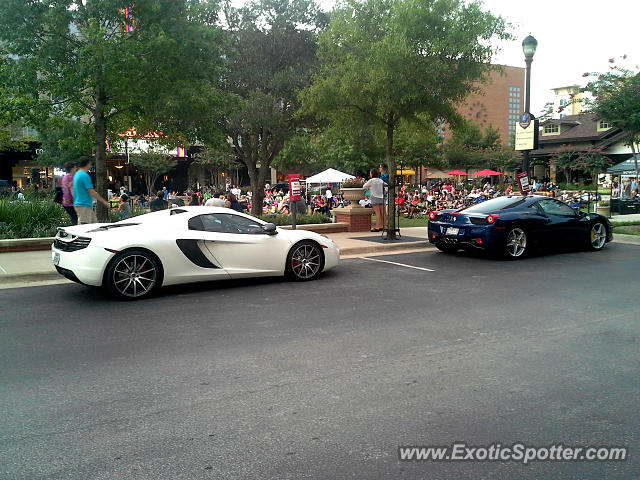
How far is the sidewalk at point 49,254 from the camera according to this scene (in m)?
9.03

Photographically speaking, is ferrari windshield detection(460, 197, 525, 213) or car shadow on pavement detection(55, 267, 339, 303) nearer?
car shadow on pavement detection(55, 267, 339, 303)

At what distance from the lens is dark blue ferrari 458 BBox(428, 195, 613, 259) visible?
440 inches

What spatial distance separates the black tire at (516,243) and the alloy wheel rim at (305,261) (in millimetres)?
4294

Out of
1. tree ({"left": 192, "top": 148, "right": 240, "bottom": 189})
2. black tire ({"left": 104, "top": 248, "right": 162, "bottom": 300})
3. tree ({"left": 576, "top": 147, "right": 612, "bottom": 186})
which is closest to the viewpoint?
black tire ({"left": 104, "top": 248, "right": 162, "bottom": 300})

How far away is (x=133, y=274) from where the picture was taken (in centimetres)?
761

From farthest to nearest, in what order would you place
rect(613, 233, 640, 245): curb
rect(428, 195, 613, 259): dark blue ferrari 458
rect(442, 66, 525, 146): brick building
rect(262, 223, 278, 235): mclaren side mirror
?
rect(442, 66, 525, 146): brick building < rect(613, 233, 640, 245): curb < rect(428, 195, 613, 259): dark blue ferrari 458 < rect(262, 223, 278, 235): mclaren side mirror

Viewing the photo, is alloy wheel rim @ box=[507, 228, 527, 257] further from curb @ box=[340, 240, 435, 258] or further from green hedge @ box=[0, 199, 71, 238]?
green hedge @ box=[0, 199, 71, 238]

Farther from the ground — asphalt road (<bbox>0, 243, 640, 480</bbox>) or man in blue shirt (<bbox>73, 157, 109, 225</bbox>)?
man in blue shirt (<bbox>73, 157, 109, 225</bbox>)

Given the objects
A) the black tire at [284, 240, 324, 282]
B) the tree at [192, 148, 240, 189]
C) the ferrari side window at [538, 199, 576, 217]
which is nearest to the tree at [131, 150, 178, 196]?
the tree at [192, 148, 240, 189]

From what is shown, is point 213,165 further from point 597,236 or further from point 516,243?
point 516,243

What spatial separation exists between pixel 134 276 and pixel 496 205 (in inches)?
302

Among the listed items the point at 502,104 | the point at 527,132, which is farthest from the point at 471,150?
the point at 502,104

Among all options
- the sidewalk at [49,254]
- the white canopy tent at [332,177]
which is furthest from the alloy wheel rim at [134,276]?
the white canopy tent at [332,177]

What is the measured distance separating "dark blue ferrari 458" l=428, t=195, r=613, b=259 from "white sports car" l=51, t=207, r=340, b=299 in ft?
11.3
